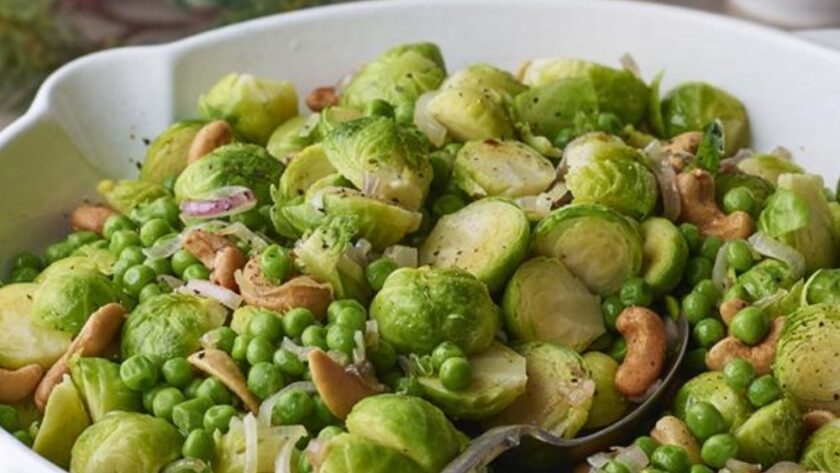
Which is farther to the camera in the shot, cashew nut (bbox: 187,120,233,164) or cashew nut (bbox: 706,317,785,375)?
cashew nut (bbox: 187,120,233,164)

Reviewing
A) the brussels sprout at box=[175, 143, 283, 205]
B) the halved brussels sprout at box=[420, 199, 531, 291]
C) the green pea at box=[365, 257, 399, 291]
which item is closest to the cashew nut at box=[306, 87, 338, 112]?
the brussels sprout at box=[175, 143, 283, 205]

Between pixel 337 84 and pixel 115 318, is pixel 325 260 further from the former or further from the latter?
pixel 337 84

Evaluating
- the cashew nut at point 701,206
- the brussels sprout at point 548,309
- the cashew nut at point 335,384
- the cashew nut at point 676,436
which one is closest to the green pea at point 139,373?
the cashew nut at point 335,384

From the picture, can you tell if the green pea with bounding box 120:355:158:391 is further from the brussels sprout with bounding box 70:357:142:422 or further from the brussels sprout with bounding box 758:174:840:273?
the brussels sprout with bounding box 758:174:840:273

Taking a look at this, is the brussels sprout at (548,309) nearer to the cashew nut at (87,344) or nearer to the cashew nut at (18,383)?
the cashew nut at (87,344)

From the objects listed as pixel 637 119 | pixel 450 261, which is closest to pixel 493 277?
pixel 450 261

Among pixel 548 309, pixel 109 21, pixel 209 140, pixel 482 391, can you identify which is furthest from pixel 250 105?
pixel 109 21

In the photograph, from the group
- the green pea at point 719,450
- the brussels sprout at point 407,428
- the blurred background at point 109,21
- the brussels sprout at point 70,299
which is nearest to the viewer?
the brussels sprout at point 407,428
